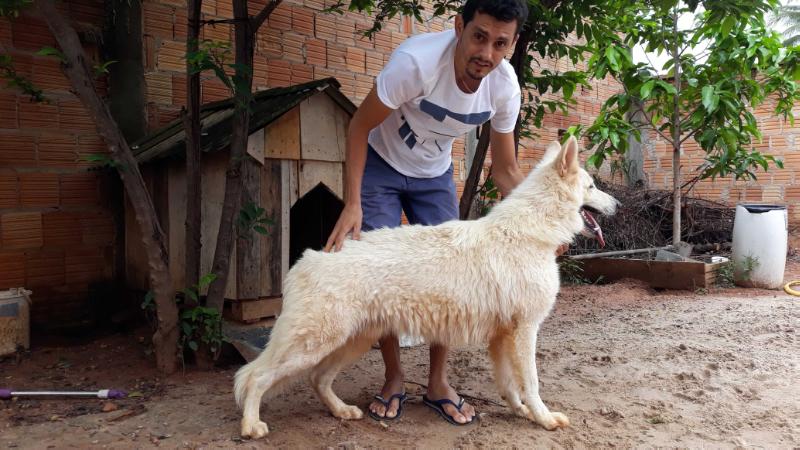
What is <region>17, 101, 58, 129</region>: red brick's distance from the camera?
4.46m

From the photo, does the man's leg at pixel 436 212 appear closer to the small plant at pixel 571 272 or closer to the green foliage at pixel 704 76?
the green foliage at pixel 704 76

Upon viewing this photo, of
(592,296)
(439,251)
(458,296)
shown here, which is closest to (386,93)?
(439,251)

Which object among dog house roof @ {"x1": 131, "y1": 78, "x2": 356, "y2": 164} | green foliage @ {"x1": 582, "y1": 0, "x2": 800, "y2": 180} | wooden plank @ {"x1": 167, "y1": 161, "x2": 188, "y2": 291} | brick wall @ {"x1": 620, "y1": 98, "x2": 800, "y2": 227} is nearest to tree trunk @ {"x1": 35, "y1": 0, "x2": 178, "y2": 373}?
dog house roof @ {"x1": 131, "y1": 78, "x2": 356, "y2": 164}

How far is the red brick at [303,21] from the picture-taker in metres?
5.89

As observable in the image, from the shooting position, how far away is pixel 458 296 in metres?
2.71

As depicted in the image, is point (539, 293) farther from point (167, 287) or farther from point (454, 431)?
point (167, 287)

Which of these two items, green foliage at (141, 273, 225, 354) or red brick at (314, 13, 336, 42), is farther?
red brick at (314, 13, 336, 42)

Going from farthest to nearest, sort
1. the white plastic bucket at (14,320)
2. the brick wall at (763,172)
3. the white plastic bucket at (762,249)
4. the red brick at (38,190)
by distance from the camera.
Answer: the brick wall at (763,172)
the white plastic bucket at (762,249)
the red brick at (38,190)
the white plastic bucket at (14,320)

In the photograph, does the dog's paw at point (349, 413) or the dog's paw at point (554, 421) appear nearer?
the dog's paw at point (554, 421)

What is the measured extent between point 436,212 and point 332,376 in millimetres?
1127

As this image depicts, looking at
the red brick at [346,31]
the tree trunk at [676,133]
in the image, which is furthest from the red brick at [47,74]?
the tree trunk at [676,133]

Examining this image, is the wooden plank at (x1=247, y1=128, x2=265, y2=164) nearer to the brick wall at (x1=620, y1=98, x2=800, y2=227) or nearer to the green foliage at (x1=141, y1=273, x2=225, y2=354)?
the green foliage at (x1=141, y1=273, x2=225, y2=354)

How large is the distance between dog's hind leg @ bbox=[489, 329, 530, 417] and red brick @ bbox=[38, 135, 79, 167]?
12.9 feet

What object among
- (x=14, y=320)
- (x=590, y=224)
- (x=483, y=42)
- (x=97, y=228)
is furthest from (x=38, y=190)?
(x=590, y=224)
